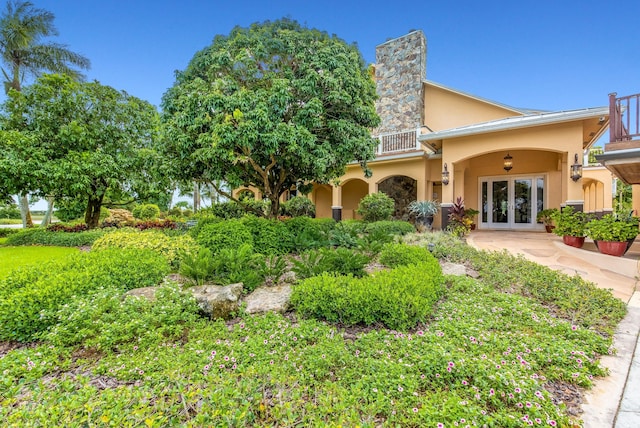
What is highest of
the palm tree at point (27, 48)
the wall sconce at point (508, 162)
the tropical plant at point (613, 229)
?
the palm tree at point (27, 48)

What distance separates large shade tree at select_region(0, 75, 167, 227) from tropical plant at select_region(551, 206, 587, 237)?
10.3 meters

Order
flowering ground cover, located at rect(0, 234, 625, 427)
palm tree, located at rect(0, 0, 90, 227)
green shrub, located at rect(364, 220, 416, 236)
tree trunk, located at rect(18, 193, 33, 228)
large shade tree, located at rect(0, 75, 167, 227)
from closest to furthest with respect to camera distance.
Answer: flowering ground cover, located at rect(0, 234, 625, 427), large shade tree, located at rect(0, 75, 167, 227), green shrub, located at rect(364, 220, 416, 236), palm tree, located at rect(0, 0, 90, 227), tree trunk, located at rect(18, 193, 33, 228)

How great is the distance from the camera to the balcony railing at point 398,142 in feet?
38.9

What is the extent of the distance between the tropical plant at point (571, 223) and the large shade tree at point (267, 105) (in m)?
5.04

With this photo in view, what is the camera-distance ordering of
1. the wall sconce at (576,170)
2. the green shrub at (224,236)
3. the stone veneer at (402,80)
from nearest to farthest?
the green shrub at (224,236) < the wall sconce at (576,170) < the stone veneer at (402,80)

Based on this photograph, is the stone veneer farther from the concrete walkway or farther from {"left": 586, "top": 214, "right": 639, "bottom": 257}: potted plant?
{"left": 586, "top": 214, "right": 639, "bottom": 257}: potted plant

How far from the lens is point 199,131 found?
21.1 feet

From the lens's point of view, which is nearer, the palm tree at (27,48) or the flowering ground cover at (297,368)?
the flowering ground cover at (297,368)

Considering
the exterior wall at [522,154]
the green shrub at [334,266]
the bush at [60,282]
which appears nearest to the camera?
the bush at [60,282]

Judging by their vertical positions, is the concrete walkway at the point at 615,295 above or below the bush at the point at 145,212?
below

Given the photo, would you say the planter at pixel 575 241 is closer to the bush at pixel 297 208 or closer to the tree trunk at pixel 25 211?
the bush at pixel 297 208

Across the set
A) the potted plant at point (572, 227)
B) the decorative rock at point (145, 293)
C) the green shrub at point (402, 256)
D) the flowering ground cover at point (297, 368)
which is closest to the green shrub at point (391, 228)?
the green shrub at point (402, 256)

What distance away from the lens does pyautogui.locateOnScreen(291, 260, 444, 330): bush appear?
9.98ft

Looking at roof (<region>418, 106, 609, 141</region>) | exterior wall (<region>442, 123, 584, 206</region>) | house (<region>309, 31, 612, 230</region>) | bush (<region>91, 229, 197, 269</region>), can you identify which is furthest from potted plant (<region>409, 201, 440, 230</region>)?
bush (<region>91, 229, 197, 269</region>)
